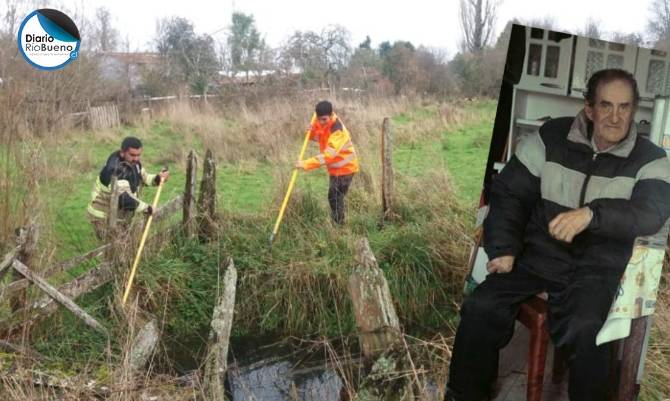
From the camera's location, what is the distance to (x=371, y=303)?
83.7 inches

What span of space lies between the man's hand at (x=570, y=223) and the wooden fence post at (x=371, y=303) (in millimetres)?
715

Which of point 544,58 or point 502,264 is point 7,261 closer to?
point 502,264

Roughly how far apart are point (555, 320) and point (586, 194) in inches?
13.0

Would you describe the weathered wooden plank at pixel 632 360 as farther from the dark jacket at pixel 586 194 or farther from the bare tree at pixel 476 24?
the bare tree at pixel 476 24

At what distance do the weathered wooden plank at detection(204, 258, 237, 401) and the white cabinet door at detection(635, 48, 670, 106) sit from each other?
4.68ft

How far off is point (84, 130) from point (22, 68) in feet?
0.96

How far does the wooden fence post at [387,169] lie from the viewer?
223 centimetres

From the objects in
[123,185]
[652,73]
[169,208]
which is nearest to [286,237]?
[169,208]

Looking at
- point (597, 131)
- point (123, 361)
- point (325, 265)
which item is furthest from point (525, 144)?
point (123, 361)

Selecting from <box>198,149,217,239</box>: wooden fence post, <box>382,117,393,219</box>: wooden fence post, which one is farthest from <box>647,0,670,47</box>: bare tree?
<box>198,149,217,239</box>: wooden fence post

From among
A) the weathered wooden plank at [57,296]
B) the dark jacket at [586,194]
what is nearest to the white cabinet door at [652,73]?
the dark jacket at [586,194]

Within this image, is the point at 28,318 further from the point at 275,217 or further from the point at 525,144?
the point at 525,144

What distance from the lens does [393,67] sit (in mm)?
2217

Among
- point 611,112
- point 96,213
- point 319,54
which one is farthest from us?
A: point 96,213
